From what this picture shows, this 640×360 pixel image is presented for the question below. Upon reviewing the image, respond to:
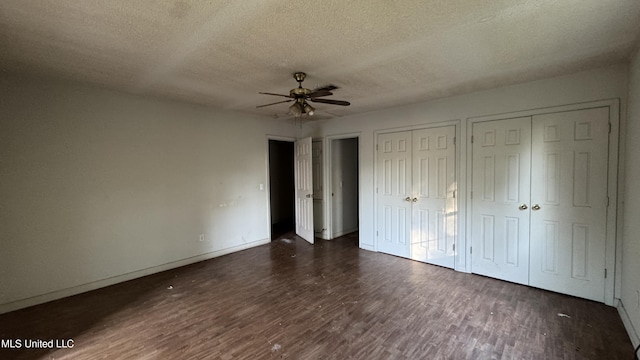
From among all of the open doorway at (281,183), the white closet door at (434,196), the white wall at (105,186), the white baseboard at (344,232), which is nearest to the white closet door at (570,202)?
the white closet door at (434,196)

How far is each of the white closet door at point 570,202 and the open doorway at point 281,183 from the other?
16.6ft

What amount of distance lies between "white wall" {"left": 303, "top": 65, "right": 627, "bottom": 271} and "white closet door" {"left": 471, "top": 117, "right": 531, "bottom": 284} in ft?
0.50

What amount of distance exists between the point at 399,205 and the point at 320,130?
2150 mm

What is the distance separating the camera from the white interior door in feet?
16.9

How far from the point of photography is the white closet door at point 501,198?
3201 millimetres

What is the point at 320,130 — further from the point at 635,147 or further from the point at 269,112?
the point at 635,147

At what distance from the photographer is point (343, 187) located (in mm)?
5711

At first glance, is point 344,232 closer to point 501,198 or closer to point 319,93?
point 501,198

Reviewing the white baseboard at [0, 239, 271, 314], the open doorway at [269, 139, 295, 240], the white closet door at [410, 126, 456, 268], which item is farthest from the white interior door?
the white closet door at [410, 126, 456, 268]

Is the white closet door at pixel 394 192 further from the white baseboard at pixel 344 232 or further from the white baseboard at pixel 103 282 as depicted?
the white baseboard at pixel 103 282

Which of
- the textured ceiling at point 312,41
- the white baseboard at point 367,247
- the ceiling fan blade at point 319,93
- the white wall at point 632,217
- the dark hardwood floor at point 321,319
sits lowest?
the dark hardwood floor at point 321,319

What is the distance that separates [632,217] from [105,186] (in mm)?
5480

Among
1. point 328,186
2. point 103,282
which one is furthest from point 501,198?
point 103,282

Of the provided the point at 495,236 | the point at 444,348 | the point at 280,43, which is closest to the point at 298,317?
the point at 444,348
